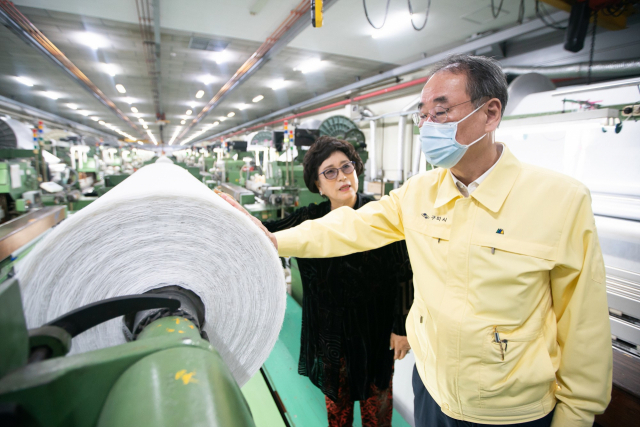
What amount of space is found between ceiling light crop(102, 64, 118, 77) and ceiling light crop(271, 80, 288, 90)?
3619 millimetres

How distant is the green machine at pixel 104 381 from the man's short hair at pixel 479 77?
1005 mm

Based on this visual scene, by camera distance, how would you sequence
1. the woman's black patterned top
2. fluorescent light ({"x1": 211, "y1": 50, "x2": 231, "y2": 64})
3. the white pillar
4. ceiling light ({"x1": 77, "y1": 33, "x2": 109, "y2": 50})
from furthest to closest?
the white pillar → fluorescent light ({"x1": 211, "y1": 50, "x2": 231, "y2": 64}) → ceiling light ({"x1": 77, "y1": 33, "x2": 109, "y2": 50}) → the woman's black patterned top

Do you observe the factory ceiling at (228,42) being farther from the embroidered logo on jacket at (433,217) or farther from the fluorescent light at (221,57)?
the embroidered logo on jacket at (433,217)

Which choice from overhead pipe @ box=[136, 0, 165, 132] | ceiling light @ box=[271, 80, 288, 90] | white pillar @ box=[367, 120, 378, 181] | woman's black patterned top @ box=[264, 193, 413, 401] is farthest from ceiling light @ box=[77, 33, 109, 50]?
woman's black patterned top @ box=[264, 193, 413, 401]

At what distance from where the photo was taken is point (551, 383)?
925 millimetres

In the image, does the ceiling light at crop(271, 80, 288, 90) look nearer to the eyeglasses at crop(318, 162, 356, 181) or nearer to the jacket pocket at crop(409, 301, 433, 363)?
the eyeglasses at crop(318, 162, 356, 181)

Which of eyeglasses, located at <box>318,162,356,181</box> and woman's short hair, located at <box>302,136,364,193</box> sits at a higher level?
woman's short hair, located at <box>302,136,364,193</box>

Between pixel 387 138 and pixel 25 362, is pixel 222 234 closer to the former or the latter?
pixel 25 362

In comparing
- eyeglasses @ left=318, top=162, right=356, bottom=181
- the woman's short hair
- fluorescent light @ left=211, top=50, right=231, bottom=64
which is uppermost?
fluorescent light @ left=211, top=50, right=231, bottom=64

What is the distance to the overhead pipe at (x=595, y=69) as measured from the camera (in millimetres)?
2854

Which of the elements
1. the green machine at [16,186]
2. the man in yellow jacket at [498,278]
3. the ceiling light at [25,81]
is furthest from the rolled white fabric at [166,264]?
the ceiling light at [25,81]

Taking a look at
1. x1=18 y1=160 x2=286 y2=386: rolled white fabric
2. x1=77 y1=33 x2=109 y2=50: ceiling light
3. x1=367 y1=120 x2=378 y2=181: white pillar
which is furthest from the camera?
x1=367 y1=120 x2=378 y2=181: white pillar

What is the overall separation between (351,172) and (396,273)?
1.74 ft

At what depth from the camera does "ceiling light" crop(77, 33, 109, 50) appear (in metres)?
4.98
